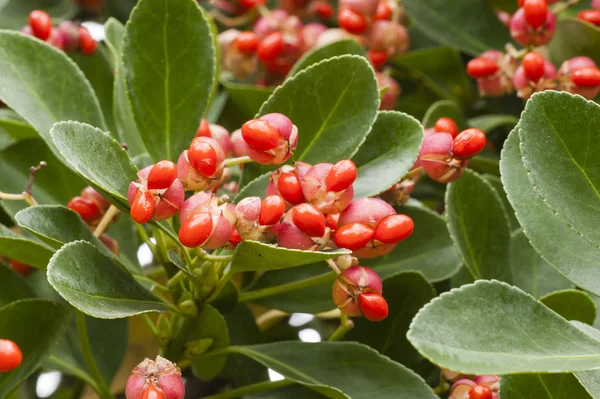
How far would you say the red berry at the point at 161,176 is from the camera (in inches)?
27.7

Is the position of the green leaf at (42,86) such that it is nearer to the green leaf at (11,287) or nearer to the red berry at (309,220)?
the green leaf at (11,287)

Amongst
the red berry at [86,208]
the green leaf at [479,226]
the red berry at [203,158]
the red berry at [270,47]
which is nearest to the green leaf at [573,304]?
the green leaf at [479,226]

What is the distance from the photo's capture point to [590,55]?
1140mm

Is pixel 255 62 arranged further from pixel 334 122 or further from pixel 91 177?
pixel 91 177

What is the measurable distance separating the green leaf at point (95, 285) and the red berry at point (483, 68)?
536 mm

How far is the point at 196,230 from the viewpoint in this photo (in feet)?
2.25

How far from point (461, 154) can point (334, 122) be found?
137 mm

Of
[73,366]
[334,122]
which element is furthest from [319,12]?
[73,366]

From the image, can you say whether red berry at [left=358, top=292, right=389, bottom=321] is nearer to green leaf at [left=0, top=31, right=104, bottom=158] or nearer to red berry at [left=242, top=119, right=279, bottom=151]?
red berry at [left=242, top=119, right=279, bottom=151]

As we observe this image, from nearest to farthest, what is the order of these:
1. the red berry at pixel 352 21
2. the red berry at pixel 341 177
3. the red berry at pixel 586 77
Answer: the red berry at pixel 341 177
the red berry at pixel 586 77
the red berry at pixel 352 21

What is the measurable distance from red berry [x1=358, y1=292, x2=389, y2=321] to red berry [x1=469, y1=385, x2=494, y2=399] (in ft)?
0.41

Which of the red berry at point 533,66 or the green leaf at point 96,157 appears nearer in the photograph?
the green leaf at point 96,157

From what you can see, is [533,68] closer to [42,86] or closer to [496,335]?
[496,335]

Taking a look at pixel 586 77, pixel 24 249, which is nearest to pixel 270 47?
pixel 586 77
